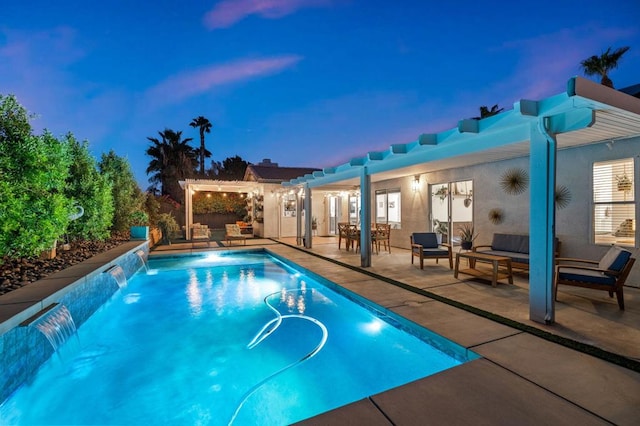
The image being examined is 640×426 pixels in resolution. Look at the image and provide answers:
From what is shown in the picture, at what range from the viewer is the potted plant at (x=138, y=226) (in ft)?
34.8

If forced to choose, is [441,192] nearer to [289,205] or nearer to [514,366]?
[514,366]

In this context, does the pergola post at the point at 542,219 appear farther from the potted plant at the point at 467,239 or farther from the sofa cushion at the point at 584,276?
the potted plant at the point at 467,239

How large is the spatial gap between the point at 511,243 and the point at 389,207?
16.8 feet

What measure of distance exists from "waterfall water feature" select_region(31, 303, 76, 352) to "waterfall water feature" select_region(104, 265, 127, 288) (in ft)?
6.39

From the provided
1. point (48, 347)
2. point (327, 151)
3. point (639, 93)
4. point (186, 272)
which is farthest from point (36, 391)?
point (327, 151)

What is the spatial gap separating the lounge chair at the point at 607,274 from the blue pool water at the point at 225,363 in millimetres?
2555

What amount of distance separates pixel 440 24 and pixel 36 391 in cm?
1793

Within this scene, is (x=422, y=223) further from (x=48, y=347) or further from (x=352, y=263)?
(x=48, y=347)

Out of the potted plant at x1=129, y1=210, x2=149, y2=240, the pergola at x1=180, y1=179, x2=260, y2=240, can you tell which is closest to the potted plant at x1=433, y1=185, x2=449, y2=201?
the pergola at x1=180, y1=179, x2=260, y2=240

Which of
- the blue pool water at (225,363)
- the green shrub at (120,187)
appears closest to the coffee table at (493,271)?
the blue pool water at (225,363)

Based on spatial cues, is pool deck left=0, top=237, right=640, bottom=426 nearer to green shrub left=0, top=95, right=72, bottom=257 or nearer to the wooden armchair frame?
the wooden armchair frame

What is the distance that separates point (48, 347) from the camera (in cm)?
363

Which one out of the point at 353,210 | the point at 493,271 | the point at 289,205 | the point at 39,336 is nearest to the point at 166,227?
the point at 289,205

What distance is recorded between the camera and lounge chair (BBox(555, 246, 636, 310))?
12.6 feet
